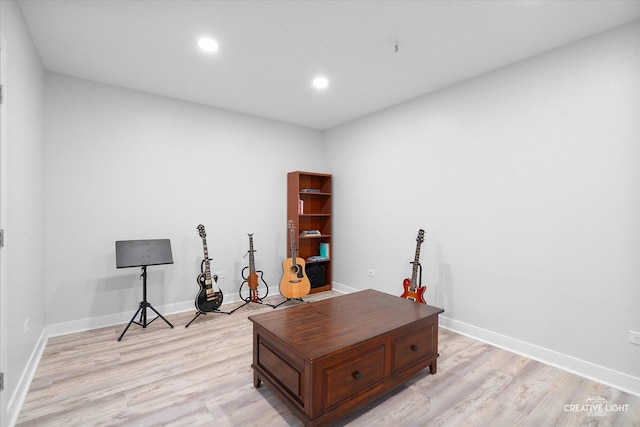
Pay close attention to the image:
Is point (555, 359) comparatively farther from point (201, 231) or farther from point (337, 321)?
point (201, 231)

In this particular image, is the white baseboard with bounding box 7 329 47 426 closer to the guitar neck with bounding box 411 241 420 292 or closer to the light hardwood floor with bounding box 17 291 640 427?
the light hardwood floor with bounding box 17 291 640 427

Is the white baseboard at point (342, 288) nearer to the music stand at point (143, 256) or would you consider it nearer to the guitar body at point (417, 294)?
the guitar body at point (417, 294)

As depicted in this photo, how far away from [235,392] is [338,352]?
0.96 meters

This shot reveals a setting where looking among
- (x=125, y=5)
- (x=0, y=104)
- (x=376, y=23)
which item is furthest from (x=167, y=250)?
(x=376, y=23)

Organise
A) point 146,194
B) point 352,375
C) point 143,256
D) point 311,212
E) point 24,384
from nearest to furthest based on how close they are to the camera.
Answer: point 352,375, point 24,384, point 143,256, point 146,194, point 311,212

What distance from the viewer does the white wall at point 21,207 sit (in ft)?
6.04

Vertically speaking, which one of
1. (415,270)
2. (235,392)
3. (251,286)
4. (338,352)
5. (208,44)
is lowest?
(235,392)

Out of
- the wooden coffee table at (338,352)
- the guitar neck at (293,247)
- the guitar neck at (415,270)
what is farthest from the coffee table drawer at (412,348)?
the guitar neck at (293,247)

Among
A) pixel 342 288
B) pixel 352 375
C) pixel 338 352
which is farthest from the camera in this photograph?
pixel 342 288

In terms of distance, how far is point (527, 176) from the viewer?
2.72m

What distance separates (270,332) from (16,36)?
2667 millimetres

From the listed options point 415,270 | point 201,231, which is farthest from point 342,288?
point 201,231

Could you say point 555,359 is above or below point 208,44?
below

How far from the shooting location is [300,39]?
2.47 m
